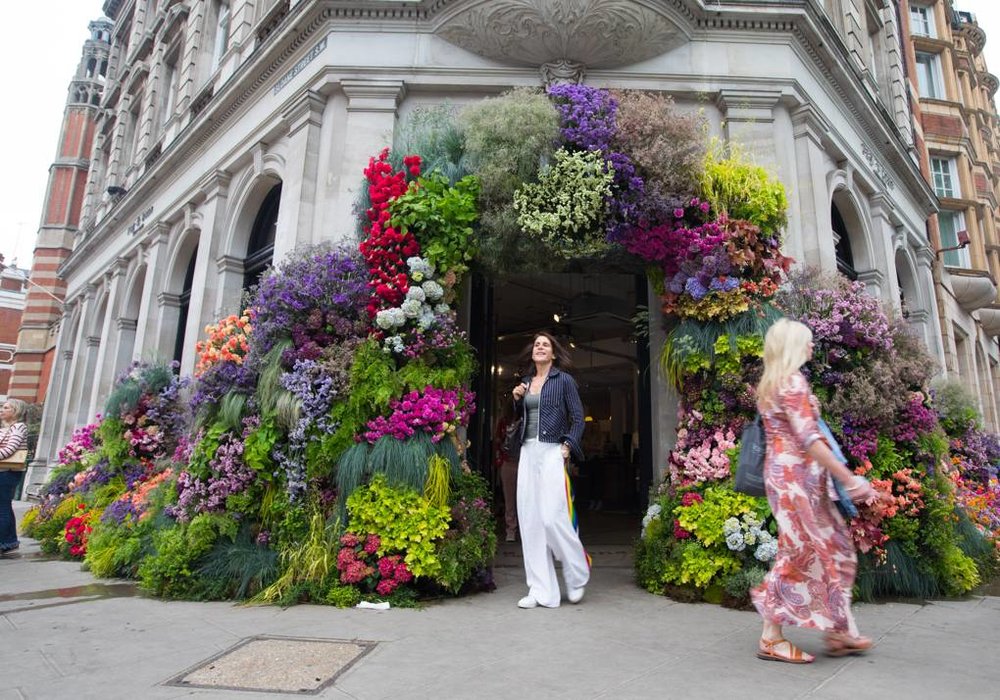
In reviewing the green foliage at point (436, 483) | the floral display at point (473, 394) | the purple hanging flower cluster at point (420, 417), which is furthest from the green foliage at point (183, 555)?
A: the green foliage at point (436, 483)

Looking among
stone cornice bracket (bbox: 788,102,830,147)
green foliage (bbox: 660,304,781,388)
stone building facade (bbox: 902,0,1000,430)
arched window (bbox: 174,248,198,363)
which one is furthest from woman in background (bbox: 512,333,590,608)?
stone building facade (bbox: 902,0,1000,430)

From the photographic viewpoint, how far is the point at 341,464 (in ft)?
17.8

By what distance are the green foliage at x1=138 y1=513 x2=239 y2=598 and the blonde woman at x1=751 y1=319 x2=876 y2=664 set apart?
4.44 meters

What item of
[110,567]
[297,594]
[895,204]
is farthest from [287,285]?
[895,204]

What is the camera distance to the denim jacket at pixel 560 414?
16.6 feet

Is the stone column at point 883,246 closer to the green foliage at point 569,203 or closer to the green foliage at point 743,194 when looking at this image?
the green foliage at point 743,194

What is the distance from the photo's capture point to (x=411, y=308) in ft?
19.0

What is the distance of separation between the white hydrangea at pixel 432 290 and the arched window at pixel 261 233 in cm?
540

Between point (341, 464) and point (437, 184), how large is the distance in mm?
2927

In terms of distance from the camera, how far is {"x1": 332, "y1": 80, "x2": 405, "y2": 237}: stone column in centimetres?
751

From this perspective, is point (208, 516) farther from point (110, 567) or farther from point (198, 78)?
point (198, 78)

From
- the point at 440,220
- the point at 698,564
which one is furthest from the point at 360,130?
the point at 698,564

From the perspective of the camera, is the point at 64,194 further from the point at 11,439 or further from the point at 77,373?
the point at 11,439

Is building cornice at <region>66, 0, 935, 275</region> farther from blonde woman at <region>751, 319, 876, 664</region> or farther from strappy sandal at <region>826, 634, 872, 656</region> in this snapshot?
strappy sandal at <region>826, 634, 872, 656</region>
